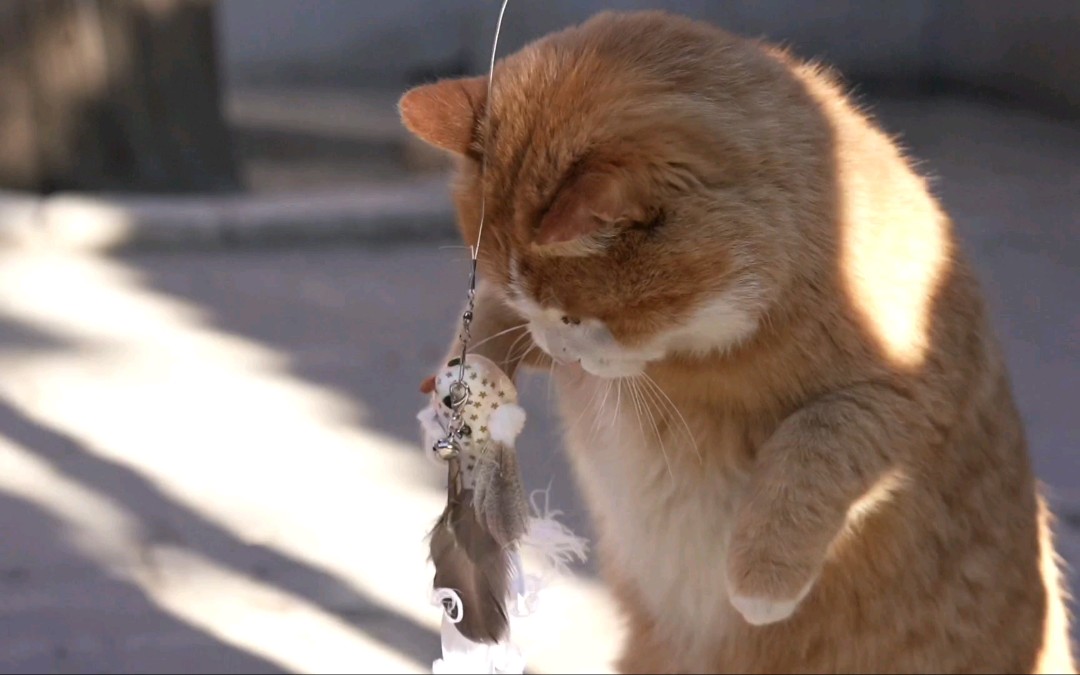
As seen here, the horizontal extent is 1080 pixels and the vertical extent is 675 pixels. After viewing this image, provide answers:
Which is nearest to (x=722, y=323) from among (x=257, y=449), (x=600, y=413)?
A: (x=600, y=413)

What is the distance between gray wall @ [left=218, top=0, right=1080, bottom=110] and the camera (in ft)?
20.4

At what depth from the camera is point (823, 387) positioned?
1559 mm

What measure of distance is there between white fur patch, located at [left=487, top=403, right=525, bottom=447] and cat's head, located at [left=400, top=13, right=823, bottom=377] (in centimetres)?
10

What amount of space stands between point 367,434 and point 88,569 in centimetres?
72

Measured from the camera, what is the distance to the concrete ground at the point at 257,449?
2191 mm

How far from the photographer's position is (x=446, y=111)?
1.42 meters

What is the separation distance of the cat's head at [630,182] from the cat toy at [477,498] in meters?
0.10

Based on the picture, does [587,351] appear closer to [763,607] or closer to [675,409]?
[675,409]

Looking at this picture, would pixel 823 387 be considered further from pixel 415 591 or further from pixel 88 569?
pixel 88 569

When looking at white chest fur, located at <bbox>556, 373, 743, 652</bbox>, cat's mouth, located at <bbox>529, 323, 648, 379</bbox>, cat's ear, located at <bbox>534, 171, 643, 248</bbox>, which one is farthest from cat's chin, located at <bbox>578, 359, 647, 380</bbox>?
cat's ear, located at <bbox>534, 171, 643, 248</bbox>

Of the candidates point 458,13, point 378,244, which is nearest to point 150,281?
point 378,244

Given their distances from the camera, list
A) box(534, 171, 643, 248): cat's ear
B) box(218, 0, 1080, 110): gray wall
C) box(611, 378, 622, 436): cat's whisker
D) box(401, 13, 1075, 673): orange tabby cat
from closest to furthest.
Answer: box(534, 171, 643, 248): cat's ear, box(401, 13, 1075, 673): orange tabby cat, box(611, 378, 622, 436): cat's whisker, box(218, 0, 1080, 110): gray wall

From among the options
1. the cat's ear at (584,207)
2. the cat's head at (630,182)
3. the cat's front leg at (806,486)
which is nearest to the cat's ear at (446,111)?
the cat's head at (630,182)

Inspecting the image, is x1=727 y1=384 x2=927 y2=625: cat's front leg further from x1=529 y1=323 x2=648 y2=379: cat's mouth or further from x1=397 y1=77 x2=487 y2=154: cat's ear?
x1=397 y1=77 x2=487 y2=154: cat's ear
